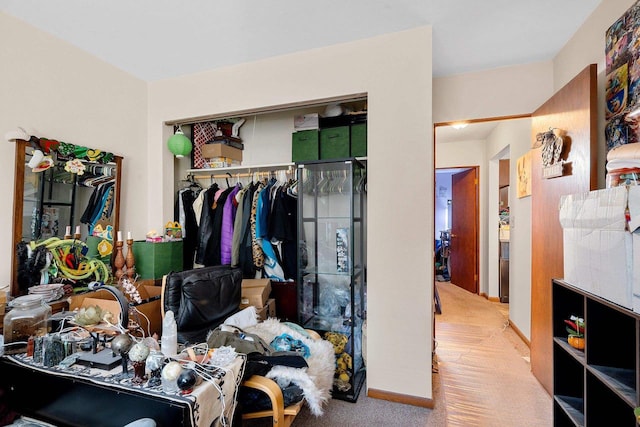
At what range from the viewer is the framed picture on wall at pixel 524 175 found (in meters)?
2.94

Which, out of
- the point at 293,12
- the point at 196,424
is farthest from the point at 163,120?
the point at 196,424

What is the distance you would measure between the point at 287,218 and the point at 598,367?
6.88 ft

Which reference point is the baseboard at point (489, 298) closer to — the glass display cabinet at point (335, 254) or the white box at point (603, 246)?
the glass display cabinet at point (335, 254)

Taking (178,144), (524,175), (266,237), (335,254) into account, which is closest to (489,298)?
(524,175)

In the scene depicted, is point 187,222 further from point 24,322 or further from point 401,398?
point 401,398

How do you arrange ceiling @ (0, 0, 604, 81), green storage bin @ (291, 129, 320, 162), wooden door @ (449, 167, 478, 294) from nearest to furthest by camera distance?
ceiling @ (0, 0, 604, 81)
green storage bin @ (291, 129, 320, 162)
wooden door @ (449, 167, 478, 294)

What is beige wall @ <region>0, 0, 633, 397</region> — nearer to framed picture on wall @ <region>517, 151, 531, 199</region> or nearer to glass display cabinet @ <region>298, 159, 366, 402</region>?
glass display cabinet @ <region>298, 159, 366, 402</region>

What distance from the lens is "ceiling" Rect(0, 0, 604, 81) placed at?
1776mm

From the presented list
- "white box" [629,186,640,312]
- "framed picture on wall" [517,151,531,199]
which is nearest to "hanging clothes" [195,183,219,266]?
"white box" [629,186,640,312]

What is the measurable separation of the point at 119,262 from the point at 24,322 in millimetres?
973

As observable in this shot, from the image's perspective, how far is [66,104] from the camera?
2156 millimetres

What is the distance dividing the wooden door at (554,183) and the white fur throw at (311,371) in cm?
154

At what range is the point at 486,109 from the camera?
254 cm

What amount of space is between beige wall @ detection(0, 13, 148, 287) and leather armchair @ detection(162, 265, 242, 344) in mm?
1071
